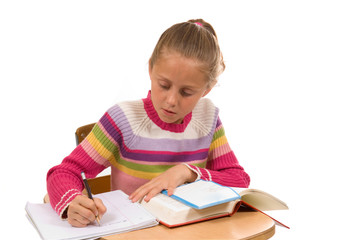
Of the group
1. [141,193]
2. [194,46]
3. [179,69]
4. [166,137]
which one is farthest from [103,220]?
[194,46]

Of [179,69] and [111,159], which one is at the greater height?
[179,69]

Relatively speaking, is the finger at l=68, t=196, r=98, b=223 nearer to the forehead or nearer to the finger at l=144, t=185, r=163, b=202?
the finger at l=144, t=185, r=163, b=202

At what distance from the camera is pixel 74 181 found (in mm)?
1587

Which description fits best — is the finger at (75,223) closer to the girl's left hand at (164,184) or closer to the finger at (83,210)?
the finger at (83,210)

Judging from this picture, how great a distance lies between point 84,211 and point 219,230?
1.33ft

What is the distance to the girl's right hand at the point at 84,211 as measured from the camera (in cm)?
138

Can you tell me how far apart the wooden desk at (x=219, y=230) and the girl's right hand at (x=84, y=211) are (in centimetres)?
10

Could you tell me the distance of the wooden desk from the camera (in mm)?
1343

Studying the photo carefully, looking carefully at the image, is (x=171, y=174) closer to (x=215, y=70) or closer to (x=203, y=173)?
(x=203, y=173)

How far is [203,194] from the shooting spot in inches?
58.4

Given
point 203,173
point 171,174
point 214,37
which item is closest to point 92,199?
point 171,174

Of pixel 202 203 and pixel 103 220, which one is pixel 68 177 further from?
pixel 202 203

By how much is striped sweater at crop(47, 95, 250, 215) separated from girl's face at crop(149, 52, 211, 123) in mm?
118

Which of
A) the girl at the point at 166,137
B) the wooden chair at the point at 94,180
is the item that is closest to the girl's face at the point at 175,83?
the girl at the point at 166,137
